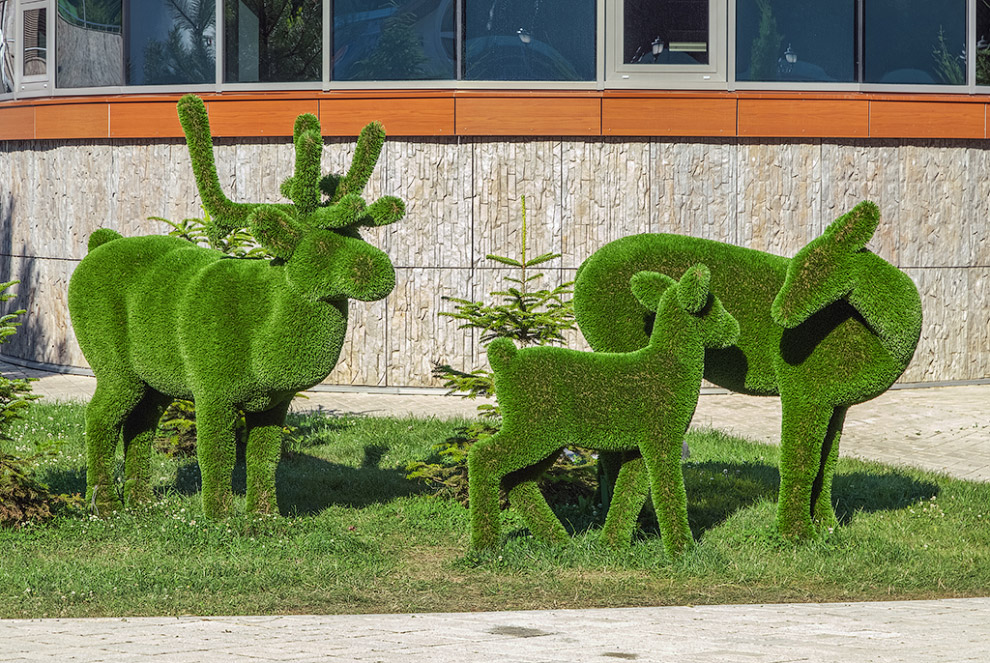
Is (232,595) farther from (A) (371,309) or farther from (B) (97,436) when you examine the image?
(A) (371,309)

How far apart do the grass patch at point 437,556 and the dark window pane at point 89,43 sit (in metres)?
6.87

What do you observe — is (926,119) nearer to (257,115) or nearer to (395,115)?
(395,115)

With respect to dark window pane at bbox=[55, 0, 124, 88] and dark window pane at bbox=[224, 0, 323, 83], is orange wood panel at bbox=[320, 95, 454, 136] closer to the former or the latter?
dark window pane at bbox=[224, 0, 323, 83]

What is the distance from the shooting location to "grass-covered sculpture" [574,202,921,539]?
25.2 ft

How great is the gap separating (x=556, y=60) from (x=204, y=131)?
6.73m

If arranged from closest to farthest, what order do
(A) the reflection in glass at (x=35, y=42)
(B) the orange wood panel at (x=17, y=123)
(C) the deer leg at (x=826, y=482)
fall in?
(C) the deer leg at (x=826, y=482), (B) the orange wood panel at (x=17, y=123), (A) the reflection in glass at (x=35, y=42)

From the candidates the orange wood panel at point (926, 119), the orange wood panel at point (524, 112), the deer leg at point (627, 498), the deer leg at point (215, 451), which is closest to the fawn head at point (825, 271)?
the deer leg at point (627, 498)

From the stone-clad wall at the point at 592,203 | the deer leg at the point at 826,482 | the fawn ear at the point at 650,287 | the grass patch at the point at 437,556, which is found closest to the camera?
the grass patch at the point at 437,556

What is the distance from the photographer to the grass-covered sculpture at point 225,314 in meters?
8.09

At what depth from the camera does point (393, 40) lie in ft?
48.2

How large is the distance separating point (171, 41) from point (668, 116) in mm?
5586

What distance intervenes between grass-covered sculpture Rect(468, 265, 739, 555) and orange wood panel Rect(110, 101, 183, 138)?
8.67 m

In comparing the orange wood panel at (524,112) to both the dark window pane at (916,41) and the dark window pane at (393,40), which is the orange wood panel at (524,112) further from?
the dark window pane at (916,41)

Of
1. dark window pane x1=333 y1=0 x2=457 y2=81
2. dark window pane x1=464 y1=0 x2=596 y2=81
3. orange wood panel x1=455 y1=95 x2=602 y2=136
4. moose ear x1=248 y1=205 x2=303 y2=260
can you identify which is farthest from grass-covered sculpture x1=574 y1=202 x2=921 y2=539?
dark window pane x1=333 y1=0 x2=457 y2=81
